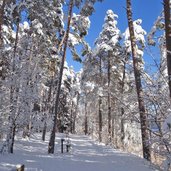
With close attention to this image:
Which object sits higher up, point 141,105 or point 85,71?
point 85,71

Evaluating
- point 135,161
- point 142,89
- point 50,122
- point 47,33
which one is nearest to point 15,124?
point 50,122

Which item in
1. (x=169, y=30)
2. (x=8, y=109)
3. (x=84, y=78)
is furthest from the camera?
(x=84, y=78)

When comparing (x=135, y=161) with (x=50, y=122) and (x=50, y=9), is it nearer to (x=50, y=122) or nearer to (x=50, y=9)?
(x=50, y=122)

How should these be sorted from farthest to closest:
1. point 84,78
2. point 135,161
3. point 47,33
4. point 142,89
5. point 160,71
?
1. point 84,78
2. point 47,33
3. point 135,161
4. point 142,89
5. point 160,71

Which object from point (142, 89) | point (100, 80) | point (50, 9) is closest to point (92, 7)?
point (50, 9)

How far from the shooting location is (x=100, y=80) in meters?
34.0

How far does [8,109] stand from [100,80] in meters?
17.6

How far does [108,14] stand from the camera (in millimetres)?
32844

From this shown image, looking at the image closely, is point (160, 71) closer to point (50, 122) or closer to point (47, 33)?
point (50, 122)

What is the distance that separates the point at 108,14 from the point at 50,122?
16376 mm

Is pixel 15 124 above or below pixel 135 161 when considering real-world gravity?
above

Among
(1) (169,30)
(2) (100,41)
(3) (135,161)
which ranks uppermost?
(2) (100,41)

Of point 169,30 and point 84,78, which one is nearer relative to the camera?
point 169,30

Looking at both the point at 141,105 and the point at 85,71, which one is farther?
the point at 85,71
